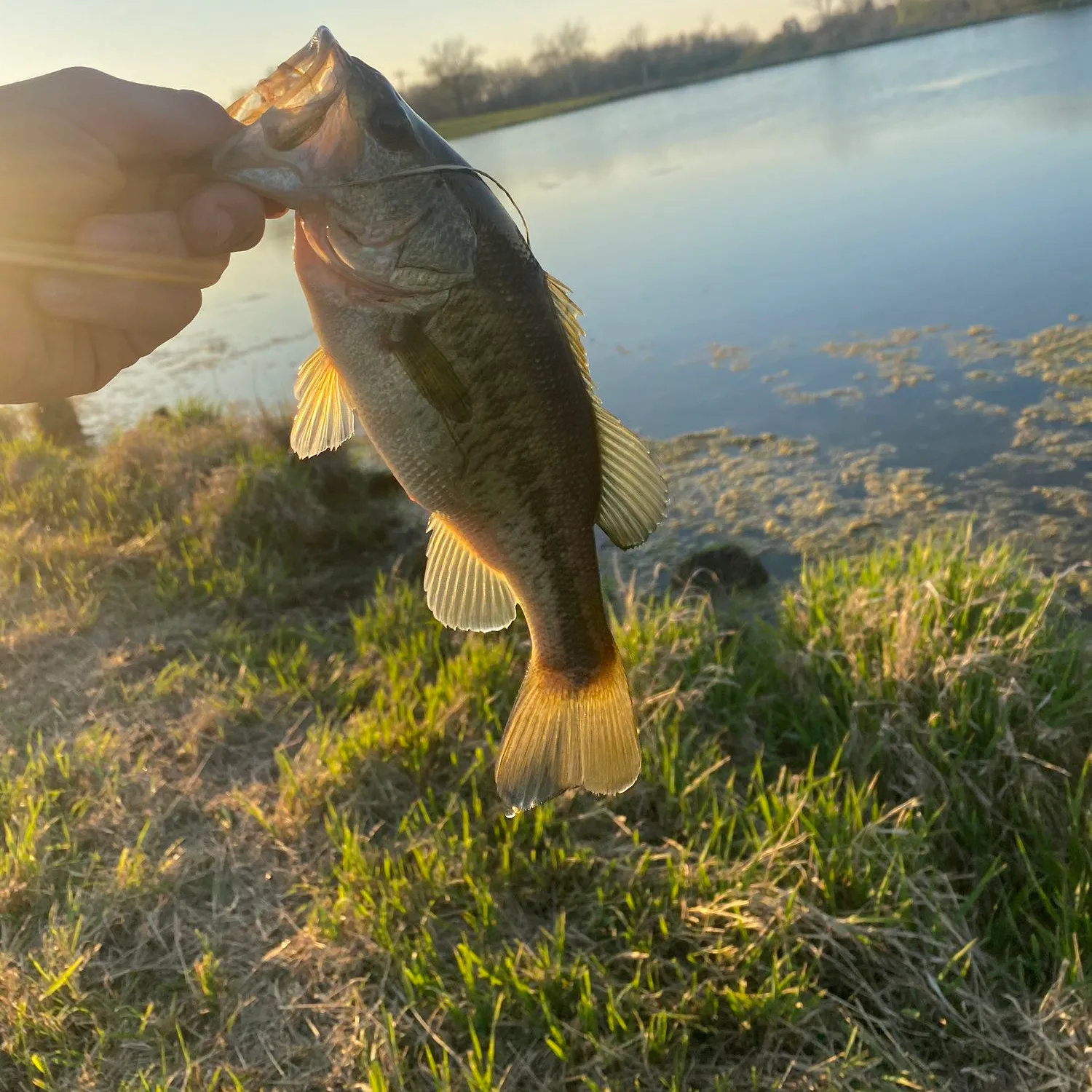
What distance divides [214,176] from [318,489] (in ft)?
17.6

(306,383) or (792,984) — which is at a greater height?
(306,383)

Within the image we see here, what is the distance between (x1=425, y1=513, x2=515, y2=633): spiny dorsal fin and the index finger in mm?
1024

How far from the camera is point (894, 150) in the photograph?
16.0 meters

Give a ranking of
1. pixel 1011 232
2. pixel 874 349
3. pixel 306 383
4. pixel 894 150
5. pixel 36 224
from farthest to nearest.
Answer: pixel 894 150 → pixel 1011 232 → pixel 874 349 → pixel 306 383 → pixel 36 224

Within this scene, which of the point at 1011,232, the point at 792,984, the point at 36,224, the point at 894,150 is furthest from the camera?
the point at 894,150

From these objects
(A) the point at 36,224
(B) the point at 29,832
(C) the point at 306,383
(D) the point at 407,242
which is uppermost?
(A) the point at 36,224

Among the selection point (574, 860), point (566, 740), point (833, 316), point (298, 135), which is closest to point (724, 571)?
point (574, 860)

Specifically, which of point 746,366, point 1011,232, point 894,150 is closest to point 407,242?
point 746,366

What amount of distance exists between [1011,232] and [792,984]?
407 inches

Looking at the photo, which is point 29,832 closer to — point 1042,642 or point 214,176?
point 214,176

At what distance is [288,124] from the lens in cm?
167

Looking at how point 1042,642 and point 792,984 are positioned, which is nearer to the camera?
point 792,984

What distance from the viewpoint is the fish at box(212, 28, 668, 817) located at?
1705 mm

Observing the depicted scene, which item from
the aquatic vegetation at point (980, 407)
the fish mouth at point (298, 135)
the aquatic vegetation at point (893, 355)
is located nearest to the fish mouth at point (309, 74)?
the fish mouth at point (298, 135)
